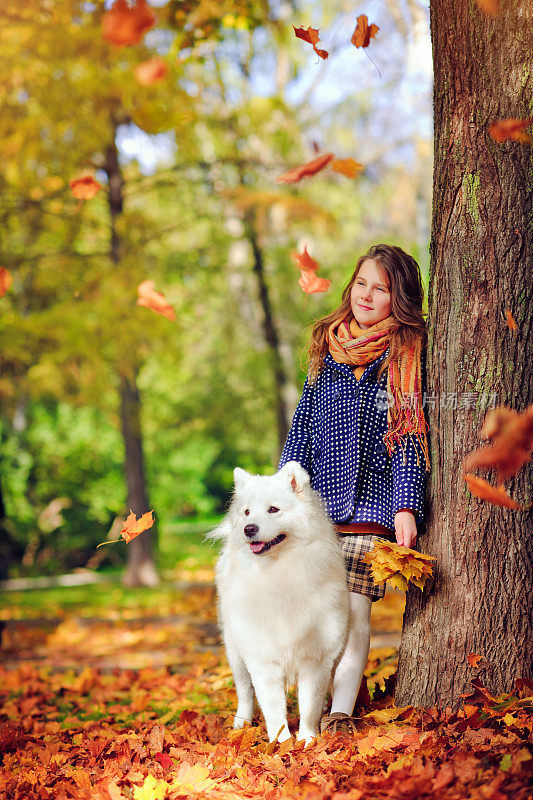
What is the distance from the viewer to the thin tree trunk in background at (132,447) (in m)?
9.93

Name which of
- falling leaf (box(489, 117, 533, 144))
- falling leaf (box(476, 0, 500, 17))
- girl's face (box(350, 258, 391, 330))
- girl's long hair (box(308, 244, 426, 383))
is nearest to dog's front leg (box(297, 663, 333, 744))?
girl's long hair (box(308, 244, 426, 383))

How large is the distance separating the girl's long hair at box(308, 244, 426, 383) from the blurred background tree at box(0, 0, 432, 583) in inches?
86.8

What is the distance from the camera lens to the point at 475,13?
9.50ft

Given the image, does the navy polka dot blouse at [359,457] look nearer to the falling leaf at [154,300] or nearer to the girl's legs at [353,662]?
the girl's legs at [353,662]

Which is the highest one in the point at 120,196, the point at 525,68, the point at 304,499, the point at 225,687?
the point at 120,196

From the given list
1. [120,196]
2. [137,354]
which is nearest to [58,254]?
[120,196]

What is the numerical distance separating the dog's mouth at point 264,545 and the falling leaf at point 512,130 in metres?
1.80

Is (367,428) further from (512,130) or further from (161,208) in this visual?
(161,208)

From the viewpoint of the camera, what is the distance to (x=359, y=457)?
3176 mm

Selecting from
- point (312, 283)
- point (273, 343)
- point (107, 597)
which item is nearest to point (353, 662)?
point (312, 283)

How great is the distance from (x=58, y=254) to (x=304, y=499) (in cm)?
783

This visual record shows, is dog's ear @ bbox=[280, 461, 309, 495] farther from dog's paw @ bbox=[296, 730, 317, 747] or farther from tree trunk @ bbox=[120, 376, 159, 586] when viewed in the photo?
tree trunk @ bbox=[120, 376, 159, 586]

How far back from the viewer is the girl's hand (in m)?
2.99

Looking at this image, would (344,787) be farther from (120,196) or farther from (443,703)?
(120,196)
